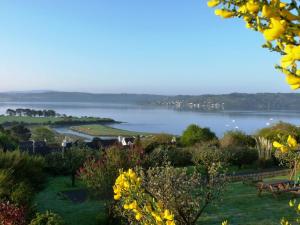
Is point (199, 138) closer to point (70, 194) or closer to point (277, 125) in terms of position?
point (277, 125)

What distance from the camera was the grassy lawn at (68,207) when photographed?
36.9 ft

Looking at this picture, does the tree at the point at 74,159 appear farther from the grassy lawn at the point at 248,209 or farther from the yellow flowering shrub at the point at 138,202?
the yellow flowering shrub at the point at 138,202

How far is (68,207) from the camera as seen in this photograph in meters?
13.0

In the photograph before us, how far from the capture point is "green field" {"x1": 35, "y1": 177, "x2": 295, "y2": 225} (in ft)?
36.5

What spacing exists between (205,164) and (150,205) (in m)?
16.2

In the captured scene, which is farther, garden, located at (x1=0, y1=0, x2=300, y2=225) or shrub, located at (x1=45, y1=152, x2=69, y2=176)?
shrub, located at (x1=45, y1=152, x2=69, y2=176)

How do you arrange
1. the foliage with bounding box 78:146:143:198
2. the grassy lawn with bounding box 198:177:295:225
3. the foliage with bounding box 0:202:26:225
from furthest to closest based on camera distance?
the foliage with bounding box 78:146:143:198 < the grassy lawn with bounding box 198:177:295:225 < the foliage with bounding box 0:202:26:225

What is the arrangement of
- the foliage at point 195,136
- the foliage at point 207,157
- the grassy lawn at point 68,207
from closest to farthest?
the grassy lawn at point 68,207 < the foliage at point 207,157 < the foliage at point 195,136

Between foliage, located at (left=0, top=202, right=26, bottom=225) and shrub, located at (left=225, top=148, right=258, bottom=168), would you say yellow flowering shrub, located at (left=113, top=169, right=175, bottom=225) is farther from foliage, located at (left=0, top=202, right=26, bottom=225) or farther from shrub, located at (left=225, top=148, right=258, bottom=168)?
shrub, located at (left=225, top=148, right=258, bottom=168)

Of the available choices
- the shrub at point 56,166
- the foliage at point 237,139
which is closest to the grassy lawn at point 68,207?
the shrub at point 56,166

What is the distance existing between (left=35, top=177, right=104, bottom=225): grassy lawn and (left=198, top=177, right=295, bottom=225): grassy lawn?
305 centimetres

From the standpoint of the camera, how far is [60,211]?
12.3m

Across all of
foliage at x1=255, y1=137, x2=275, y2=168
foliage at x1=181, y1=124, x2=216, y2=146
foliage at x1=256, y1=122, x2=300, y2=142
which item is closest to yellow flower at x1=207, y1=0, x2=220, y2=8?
foliage at x1=255, y1=137, x2=275, y2=168

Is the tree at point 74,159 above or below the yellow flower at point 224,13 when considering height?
below
